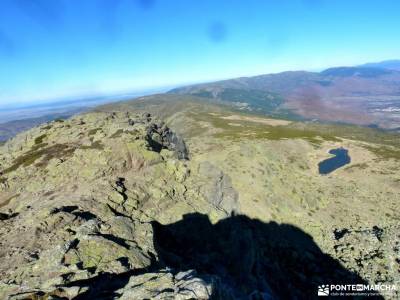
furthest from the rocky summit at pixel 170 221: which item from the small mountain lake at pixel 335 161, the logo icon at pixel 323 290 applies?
the small mountain lake at pixel 335 161

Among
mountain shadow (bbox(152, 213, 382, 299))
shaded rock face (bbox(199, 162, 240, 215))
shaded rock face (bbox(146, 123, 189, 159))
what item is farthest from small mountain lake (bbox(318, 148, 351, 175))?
shaded rock face (bbox(146, 123, 189, 159))

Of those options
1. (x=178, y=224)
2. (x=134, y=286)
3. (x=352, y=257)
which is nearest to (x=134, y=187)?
(x=178, y=224)

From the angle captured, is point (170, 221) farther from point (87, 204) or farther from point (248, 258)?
point (248, 258)

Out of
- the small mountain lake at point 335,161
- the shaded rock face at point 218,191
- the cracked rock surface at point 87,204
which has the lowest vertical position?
the small mountain lake at point 335,161

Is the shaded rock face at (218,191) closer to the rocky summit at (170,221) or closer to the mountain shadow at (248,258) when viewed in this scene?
the rocky summit at (170,221)

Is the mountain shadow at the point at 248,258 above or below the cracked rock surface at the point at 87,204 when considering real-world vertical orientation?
below

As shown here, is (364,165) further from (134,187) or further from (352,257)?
(134,187)

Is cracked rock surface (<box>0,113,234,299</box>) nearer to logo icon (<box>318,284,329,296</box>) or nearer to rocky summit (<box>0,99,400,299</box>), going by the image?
rocky summit (<box>0,99,400,299</box>)
